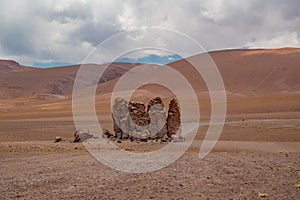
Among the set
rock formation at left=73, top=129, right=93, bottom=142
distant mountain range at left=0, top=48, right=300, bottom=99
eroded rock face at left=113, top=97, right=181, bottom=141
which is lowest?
rock formation at left=73, top=129, right=93, bottom=142

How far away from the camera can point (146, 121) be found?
24547 mm

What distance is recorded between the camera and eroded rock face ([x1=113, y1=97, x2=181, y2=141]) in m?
24.0

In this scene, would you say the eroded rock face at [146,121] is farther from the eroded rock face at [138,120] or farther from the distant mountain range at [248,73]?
→ the distant mountain range at [248,73]

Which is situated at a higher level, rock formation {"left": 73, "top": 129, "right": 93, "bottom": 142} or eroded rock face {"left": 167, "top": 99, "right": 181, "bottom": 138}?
eroded rock face {"left": 167, "top": 99, "right": 181, "bottom": 138}

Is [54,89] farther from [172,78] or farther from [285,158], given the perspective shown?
[285,158]

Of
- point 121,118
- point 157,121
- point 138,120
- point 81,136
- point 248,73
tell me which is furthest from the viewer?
point 248,73

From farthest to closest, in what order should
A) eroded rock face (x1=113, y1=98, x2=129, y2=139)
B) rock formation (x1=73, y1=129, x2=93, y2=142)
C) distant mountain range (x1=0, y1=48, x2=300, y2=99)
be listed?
distant mountain range (x1=0, y1=48, x2=300, y2=99)
eroded rock face (x1=113, y1=98, x2=129, y2=139)
rock formation (x1=73, y1=129, x2=93, y2=142)

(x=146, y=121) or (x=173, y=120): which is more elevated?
(x=173, y=120)

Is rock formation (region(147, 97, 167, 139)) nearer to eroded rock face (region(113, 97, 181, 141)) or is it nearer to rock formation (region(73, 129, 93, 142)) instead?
eroded rock face (region(113, 97, 181, 141))

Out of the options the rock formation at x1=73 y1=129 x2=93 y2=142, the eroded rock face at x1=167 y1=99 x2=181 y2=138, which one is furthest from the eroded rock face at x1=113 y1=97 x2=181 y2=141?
the rock formation at x1=73 y1=129 x2=93 y2=142

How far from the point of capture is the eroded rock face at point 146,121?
24.0 m

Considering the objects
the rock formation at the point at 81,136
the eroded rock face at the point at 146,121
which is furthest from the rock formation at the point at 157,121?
the rock formation at the point at 81,136

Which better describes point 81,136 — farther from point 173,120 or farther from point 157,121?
point 173,120

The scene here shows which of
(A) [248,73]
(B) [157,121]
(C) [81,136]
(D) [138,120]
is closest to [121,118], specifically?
(D) [138,120]
